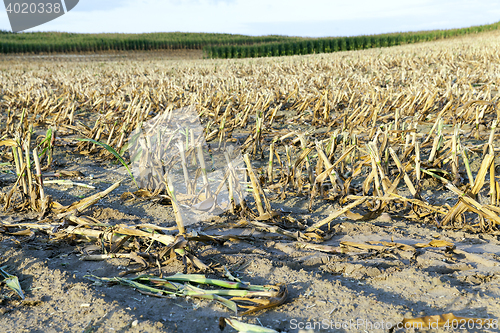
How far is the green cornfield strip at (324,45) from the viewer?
31.5 meters

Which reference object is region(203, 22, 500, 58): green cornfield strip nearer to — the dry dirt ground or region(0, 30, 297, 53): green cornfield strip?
region(0, 30, 297, 53): green cornfield strip

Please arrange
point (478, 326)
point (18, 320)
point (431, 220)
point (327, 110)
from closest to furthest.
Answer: point (478, 326) → point (18, 320) → point (431, 220) → point (327, 110)

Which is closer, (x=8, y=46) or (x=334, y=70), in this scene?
(x=334, y=70)

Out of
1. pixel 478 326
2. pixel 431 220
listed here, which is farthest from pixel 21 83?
pixel 478 326

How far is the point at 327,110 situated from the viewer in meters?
5.40

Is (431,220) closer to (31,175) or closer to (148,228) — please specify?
(148,228)

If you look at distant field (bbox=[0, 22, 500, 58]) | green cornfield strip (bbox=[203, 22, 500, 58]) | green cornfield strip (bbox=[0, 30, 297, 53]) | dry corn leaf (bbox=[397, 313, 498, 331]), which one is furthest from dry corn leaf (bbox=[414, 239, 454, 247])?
green cornfield strip (bbox=[0, 30, 297, 53])

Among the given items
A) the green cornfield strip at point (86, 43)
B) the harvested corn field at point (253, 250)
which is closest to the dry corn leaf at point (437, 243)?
the harvested corn field at point (253, 250)

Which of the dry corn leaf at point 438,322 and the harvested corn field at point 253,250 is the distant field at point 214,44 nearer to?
the harvested corn field at point 253,250

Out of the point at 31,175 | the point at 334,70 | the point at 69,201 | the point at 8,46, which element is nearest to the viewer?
the point at 31,175

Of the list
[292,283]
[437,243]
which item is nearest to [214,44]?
[437,243]

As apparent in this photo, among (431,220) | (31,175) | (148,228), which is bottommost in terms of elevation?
(431,220)

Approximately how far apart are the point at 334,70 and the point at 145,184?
843cm

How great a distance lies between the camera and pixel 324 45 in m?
32.5
